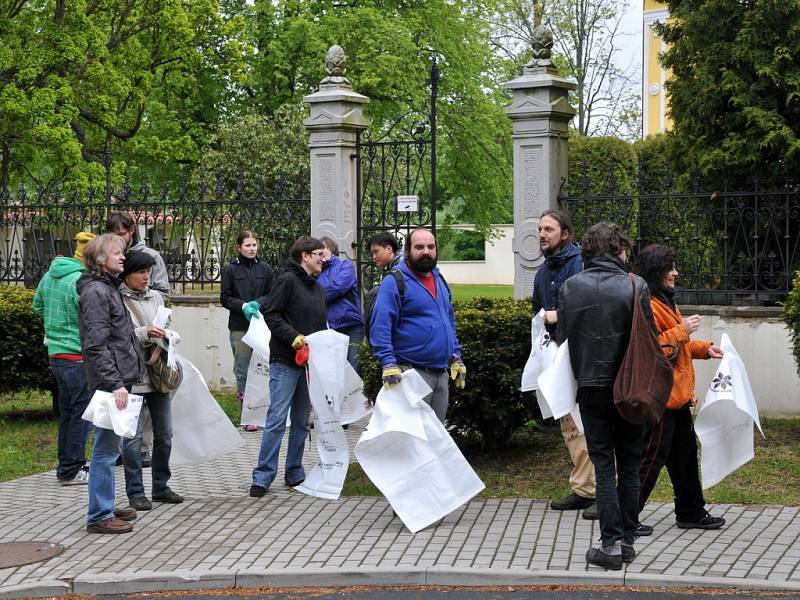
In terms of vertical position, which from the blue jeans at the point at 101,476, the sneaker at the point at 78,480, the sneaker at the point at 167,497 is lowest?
the sneaker at the point at 78,480

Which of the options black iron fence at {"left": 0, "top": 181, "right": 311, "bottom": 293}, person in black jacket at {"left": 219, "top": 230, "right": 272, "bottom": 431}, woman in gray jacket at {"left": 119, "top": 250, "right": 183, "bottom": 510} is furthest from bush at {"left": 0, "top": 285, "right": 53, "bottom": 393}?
woman in gray jacket at {"left": 119, "top": 250, "right": 183, "bottom": 510}

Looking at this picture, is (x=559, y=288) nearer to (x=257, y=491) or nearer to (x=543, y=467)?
(x=543, y=467)

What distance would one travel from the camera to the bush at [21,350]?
11688 mm

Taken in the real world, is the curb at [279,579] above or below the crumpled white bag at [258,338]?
below

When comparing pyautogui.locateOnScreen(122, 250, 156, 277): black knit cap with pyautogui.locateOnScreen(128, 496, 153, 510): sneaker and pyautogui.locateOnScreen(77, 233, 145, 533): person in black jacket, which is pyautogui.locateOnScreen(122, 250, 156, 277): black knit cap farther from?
pyautogui.locateOnScreen(128, 496, 153, 510): sneaker

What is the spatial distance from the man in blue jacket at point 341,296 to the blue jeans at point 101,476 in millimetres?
3591

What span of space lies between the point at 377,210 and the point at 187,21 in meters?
14.9

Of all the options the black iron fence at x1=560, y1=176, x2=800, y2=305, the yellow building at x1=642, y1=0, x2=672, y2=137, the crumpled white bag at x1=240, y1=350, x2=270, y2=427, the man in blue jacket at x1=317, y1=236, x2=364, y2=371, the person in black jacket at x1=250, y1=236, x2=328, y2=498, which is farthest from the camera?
the yellow building at x1=642, y1=0, x2=672, y2=137

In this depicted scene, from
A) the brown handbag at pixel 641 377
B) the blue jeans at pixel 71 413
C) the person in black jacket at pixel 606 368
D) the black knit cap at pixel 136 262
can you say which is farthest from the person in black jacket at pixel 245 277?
the brown handbag at pixel 641 377

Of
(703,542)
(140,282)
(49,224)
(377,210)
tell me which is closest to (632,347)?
(703,542)

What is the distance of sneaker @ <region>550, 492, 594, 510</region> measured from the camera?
770 centimetres

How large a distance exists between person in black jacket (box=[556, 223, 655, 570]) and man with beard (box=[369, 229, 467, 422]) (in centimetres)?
137

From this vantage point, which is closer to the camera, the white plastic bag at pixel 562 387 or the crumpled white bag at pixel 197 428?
the white plastic bag at pixel 562 387

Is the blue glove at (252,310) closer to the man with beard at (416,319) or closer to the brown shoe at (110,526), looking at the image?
the man with beard at (416,319)
